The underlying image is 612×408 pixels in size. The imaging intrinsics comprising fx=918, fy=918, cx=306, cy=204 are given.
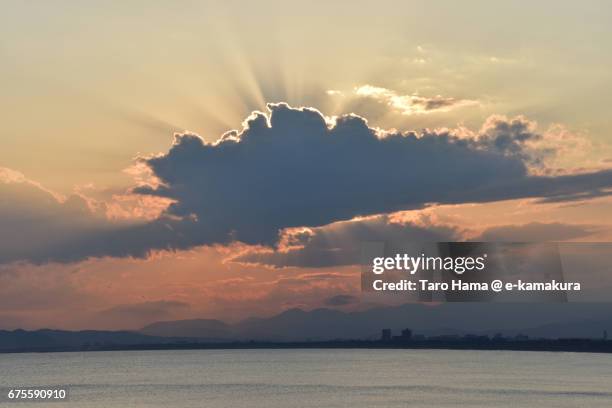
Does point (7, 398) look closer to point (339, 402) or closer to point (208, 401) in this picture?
point (208, 401)

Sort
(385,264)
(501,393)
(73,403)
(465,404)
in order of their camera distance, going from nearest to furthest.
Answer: (385,264) < (465,404) < (73,403) < (501,393)

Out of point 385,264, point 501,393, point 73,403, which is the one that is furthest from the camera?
point 501,393

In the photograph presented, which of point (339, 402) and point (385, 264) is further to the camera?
point (339, 402)

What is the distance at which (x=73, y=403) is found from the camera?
175625mm

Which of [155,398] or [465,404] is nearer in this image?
[465,404]

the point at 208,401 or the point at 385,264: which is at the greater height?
the point at 385,264

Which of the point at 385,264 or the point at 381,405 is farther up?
the point at 385,264

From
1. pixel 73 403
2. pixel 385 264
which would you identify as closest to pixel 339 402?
pixel 73 403

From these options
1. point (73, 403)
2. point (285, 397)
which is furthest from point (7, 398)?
point (285, 397)

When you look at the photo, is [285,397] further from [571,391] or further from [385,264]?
[385,264]

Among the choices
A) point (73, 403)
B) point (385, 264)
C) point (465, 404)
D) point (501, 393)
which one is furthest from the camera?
point (501, 393)

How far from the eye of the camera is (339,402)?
17275cm

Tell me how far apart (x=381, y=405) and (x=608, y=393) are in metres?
53.0

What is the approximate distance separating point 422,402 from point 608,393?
43970 mm
